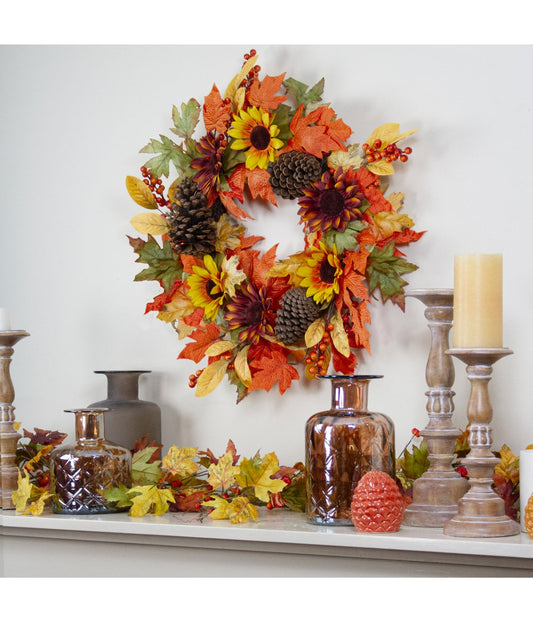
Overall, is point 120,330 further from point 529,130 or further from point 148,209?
point 529,130

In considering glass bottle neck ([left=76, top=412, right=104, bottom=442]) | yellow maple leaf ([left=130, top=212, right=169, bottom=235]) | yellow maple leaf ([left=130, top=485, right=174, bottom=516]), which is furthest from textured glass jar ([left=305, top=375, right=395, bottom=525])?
yellow maple leaf ([left=130, top=212, right=169, bottom=235])

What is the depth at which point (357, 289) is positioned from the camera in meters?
1.25

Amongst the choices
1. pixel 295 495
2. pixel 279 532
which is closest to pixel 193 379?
pixel 295 495

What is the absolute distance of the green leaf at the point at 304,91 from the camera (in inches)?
51.7

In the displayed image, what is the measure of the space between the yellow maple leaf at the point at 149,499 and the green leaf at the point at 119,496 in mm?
17

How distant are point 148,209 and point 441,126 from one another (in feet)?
1.71

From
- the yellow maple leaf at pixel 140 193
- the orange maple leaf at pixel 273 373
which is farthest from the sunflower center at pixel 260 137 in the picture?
the orange maple leaf at pixel 273 373

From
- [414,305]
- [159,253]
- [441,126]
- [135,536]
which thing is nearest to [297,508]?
[135,536]

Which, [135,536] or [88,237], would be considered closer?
[135,536]

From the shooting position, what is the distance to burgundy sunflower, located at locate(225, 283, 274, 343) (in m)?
1.31

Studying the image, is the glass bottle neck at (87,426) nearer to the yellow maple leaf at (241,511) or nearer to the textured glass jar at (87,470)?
the textured glass jar at (87,470)

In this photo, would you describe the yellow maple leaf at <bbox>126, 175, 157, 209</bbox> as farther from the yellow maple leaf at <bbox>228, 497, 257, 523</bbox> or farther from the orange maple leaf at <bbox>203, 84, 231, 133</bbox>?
the yellow maple leaf at <bbox>228, 497, 257, 523</bbox>

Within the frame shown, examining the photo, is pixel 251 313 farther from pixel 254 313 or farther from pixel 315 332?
pixel 315 332

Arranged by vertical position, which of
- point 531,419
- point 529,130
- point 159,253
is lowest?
point 531,419
